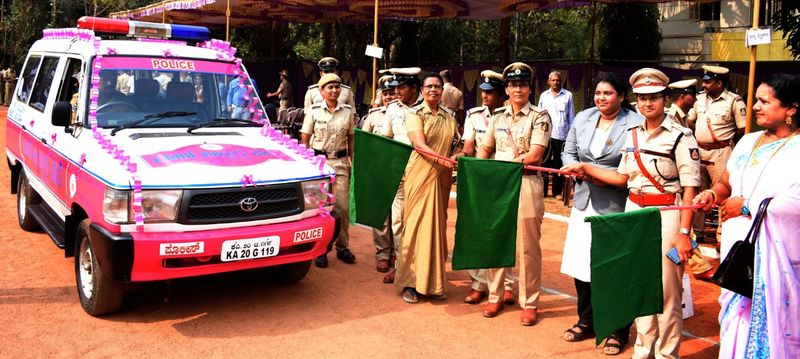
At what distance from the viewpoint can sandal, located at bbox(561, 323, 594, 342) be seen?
202 inches

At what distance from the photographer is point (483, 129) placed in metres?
5.94

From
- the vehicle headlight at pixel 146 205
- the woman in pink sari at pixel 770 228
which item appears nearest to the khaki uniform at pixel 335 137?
the vehicle headlight at pixel 146 205

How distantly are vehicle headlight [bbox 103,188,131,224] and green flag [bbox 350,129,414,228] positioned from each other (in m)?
1.98

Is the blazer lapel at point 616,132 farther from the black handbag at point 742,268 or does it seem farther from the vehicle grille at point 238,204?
the vehicle grille at point 238,204

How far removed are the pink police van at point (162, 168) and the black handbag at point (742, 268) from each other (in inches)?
113

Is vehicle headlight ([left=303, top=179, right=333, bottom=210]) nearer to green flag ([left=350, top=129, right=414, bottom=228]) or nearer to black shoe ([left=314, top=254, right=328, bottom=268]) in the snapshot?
green flag ([left=350, top=129, right=414, bottom=228])

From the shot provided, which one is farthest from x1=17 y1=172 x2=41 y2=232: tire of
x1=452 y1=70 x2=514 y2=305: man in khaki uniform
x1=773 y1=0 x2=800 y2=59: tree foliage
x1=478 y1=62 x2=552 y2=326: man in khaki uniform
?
x1=773 y1=0 x2=800 y2=59: tree foliage

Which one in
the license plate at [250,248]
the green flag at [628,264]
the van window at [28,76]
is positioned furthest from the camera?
the van window at [28,76]

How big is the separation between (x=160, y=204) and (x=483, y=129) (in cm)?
258

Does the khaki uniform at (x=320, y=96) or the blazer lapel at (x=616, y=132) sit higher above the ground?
the khaki uniform at (x=320, y=96)

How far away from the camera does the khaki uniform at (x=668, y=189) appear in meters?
4.43

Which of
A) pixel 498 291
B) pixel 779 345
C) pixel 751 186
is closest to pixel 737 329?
pixel 779 345

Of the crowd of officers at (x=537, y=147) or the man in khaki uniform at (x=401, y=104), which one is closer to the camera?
the crowd of officers at (x=537, y=147)

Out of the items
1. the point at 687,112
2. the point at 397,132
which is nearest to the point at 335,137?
the point at 397,132
